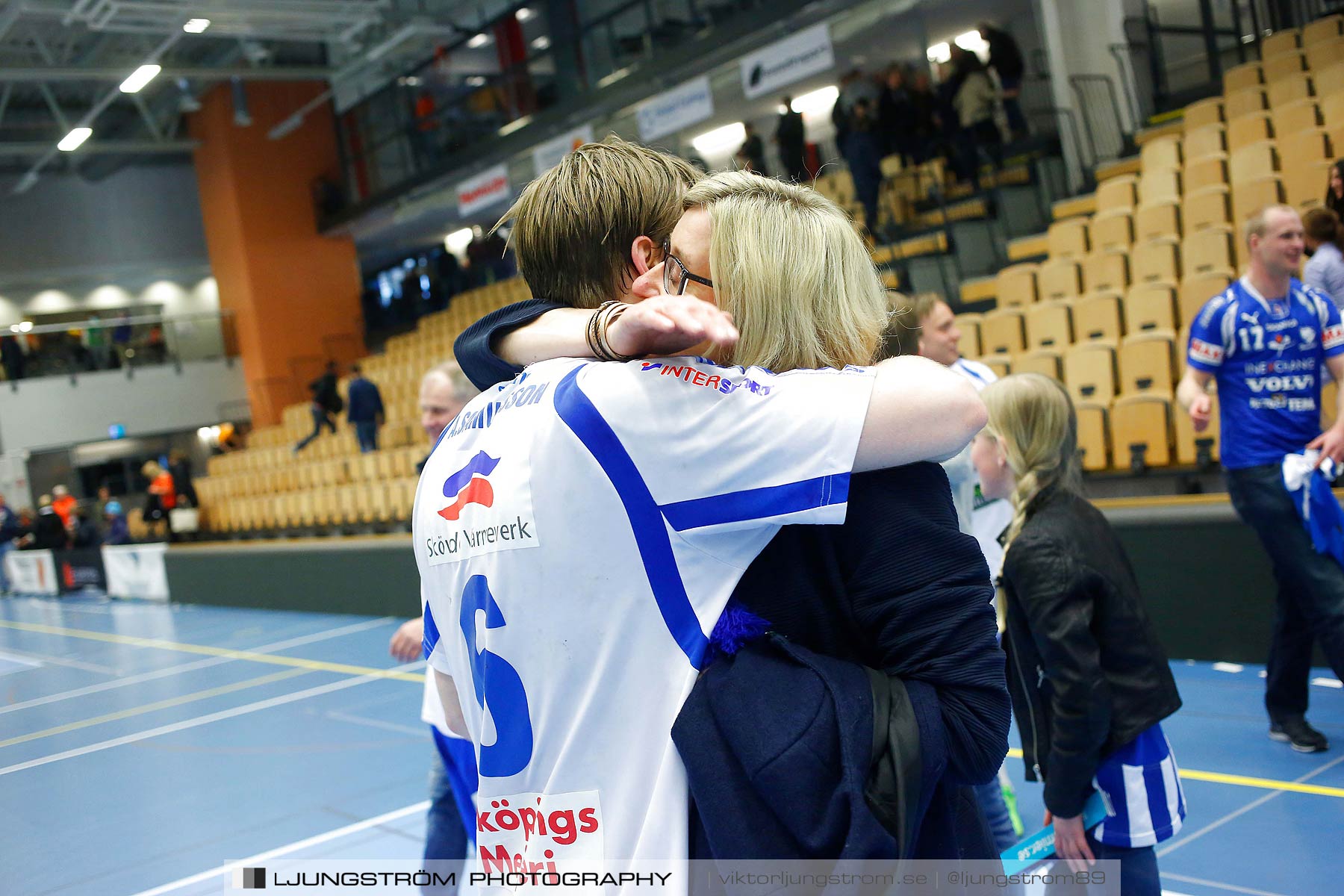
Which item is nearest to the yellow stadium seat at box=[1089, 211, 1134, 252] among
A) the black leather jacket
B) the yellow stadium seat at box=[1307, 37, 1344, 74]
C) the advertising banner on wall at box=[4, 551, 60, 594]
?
the yellow stadium seat at box=[1307, 37, 1344, 74]

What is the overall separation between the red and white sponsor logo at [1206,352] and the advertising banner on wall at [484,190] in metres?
12.9

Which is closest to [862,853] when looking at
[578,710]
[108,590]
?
[578,710]

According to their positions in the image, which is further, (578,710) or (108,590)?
(108,590)

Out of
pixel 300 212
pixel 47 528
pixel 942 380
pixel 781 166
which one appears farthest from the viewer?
pixel 300 212

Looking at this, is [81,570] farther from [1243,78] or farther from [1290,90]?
[1290,90]

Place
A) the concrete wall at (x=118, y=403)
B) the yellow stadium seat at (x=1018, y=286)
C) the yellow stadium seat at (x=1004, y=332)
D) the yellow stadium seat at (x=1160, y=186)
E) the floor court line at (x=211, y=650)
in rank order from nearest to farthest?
the floor court line at (x=211, y=650) → the yellow stadium seat at (x=1004, y=332) → the yellow stadium seat at (x=1160, y=186) → the yellow stadium seat at (x=1018, y=286) → the concrete wall at (x=118, y=403)

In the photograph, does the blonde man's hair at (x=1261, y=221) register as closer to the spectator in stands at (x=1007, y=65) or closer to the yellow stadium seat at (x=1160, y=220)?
the yellow stadium seat at (x=1160, y=220)

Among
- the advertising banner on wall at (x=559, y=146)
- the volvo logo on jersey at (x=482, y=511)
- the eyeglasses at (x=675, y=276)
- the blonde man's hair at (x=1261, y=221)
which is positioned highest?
the advertising banner on wall at (x=559, y=146)

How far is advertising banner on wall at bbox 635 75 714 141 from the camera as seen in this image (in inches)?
A: 499

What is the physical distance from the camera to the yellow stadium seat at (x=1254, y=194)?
25.2 ft

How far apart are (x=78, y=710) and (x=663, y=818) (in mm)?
8099

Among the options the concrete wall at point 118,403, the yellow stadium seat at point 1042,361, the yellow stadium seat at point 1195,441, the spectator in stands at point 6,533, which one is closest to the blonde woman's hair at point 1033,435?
the yellow stadium seat at point 1195,441

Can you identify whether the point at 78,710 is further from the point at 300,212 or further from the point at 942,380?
the point at 300,212

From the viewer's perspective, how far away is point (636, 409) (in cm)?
108
